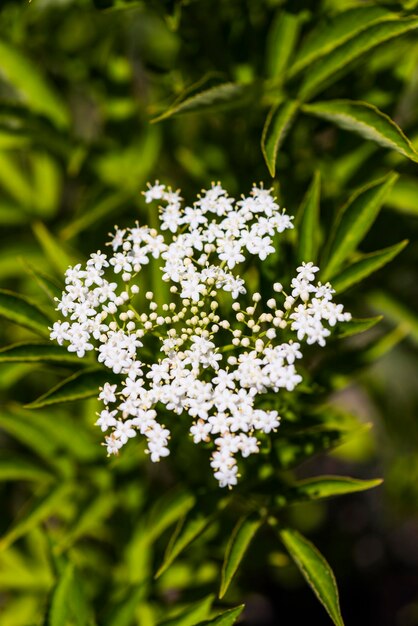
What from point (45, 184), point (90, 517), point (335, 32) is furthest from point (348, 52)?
point (90, 517)

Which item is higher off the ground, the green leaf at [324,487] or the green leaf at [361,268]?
the green leaf at [361,268]

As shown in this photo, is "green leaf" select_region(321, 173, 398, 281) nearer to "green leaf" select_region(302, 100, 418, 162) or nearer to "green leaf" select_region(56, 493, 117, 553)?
"green leaf" select_region(302, 100, 418, 162)

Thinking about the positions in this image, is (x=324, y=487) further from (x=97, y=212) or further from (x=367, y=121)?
(x=97, y=212)

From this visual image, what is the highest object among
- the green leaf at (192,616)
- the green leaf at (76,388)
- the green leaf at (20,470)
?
the green leaf at (20,470)

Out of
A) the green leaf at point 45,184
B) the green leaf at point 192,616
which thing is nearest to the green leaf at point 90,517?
the green leaf at point 192,616

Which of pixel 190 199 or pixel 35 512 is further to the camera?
pixel 190 199

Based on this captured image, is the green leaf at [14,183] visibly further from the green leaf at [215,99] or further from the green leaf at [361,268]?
the green leaf at [361,268]
